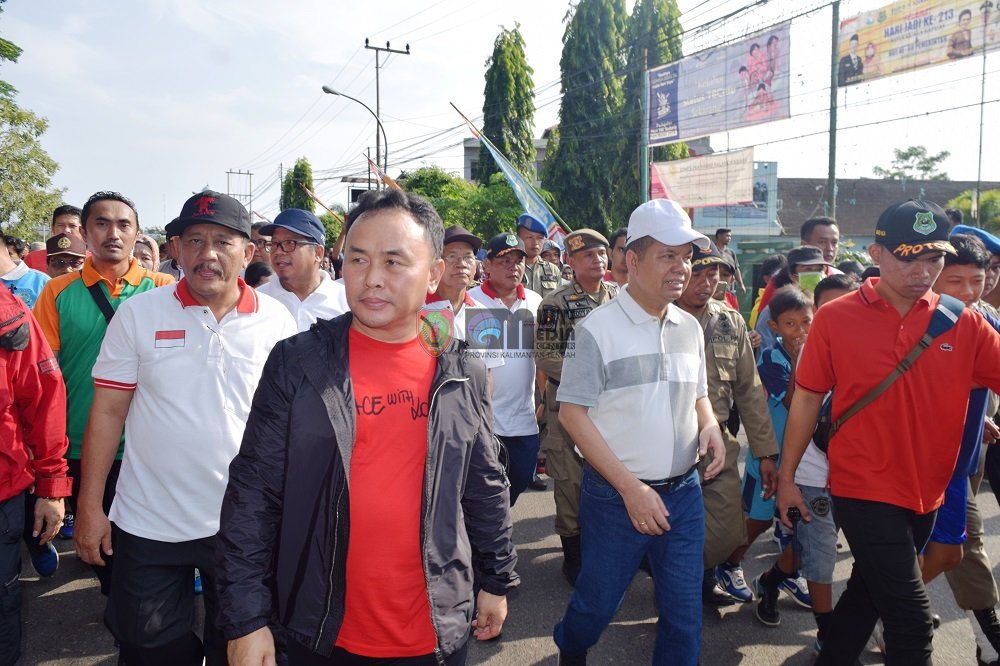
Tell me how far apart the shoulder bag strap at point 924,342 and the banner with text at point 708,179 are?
17.4 meters

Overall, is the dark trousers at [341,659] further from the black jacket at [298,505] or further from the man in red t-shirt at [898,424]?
the man in red t-shirt at [898,424]

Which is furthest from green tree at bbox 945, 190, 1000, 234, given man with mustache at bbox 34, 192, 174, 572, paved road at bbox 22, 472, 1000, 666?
man with mustache at bbox 34, 192, 174, 572

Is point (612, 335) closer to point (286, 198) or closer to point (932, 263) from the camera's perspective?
point (932, 263)

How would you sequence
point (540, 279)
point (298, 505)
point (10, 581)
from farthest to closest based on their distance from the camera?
1. point (540, 279)
2. point (10, 581)
3. point (298, 505)

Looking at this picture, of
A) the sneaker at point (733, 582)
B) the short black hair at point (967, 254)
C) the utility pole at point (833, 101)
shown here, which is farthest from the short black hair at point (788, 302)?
the utility pole at point (833, 101)

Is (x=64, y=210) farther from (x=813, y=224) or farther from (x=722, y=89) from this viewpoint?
(x=722, y=89)

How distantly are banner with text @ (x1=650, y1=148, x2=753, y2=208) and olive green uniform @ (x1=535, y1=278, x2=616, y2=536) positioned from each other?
52.8 feet

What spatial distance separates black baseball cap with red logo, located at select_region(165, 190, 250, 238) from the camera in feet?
8.79

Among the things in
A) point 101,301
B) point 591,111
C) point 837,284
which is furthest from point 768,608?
point 591,111

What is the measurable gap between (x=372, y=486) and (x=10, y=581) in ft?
6.19

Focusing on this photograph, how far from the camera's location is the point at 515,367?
463 cm

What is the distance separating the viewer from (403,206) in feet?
6.44

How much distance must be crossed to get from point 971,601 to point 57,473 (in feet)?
14.5

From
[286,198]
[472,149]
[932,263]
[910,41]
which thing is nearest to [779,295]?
[932,263]
